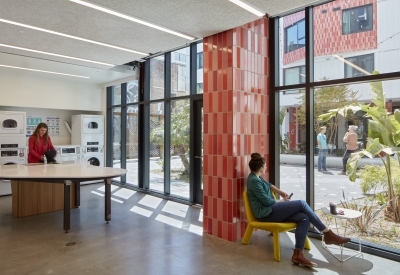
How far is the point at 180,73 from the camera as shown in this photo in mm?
5871

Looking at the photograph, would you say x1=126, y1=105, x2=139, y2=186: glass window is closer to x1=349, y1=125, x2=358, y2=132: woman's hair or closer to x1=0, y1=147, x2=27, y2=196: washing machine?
x1=0, y1=147, x2=27, y2=196: washing machine

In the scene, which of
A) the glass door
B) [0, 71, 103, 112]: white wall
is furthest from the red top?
the glass door

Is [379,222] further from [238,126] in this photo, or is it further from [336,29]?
[336,29]

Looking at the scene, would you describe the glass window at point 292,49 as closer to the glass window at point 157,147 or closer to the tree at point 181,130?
the tree at point 181,130

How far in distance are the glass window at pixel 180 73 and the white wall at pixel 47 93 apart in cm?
301

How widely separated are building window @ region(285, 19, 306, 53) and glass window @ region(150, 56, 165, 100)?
293 centimetres

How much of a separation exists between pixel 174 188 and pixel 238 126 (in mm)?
2809

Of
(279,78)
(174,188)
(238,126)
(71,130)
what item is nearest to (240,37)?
(279,78)

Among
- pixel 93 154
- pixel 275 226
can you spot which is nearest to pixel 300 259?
pixel 275 226

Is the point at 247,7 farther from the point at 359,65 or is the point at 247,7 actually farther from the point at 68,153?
the point at 68,153

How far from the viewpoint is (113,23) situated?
363 centimetres

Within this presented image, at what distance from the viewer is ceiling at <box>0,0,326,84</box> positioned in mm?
3102

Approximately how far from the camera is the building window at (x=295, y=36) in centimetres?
399

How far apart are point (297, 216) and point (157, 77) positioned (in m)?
4.41
